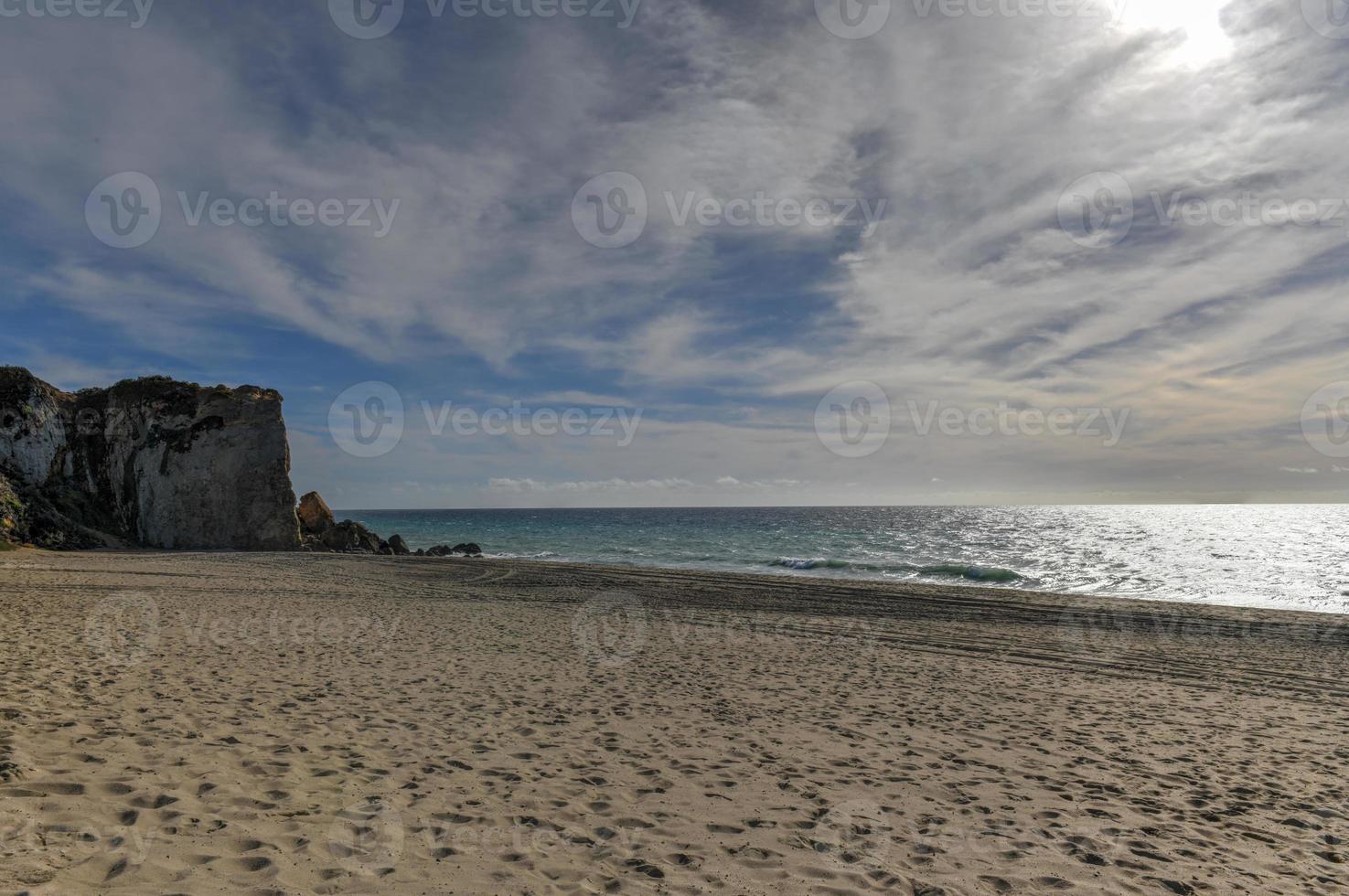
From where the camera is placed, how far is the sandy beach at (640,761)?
544cm

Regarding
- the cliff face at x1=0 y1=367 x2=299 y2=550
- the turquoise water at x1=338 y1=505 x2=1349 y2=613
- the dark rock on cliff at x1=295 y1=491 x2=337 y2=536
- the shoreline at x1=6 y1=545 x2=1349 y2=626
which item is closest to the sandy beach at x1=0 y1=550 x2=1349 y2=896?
the shoreline at x1=6 y1=545 x2=1349 y2=626

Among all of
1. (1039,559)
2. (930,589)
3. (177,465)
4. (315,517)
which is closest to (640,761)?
(930,589)

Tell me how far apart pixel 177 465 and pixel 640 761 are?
139 ft

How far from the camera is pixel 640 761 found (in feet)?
25.9

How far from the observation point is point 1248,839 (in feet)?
21.3

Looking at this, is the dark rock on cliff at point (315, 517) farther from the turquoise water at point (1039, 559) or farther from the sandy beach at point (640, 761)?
the sandy beach at point (640, 761)

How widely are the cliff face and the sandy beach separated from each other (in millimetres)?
25025

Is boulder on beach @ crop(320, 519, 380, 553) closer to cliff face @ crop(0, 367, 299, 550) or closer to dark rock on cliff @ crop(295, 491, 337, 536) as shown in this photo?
dark rock on cliff @ crop(295, 491, 337, 536)

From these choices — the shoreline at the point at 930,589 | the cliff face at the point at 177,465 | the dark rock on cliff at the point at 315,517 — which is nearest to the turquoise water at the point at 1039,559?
the shoreline at the point at 930,589

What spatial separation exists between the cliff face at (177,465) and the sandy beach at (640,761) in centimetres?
2502

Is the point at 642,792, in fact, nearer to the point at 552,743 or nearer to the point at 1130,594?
the point at 552,743

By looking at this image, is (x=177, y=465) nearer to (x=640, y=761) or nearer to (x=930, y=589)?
(x=930, y=589)

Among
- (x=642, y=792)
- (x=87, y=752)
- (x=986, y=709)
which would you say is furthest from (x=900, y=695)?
(x=87, y=752)

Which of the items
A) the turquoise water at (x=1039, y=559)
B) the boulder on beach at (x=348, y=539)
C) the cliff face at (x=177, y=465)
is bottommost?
the turquoise water at (x=1039, y=559)
